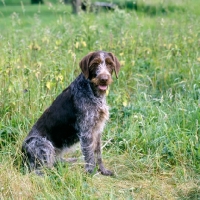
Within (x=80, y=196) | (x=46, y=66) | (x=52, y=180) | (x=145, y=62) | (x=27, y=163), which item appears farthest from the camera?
(x=145, y=62)

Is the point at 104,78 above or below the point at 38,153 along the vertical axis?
above

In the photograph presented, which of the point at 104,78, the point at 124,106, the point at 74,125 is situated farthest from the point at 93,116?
the point at 124,106

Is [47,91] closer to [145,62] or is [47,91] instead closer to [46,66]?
[46,66]

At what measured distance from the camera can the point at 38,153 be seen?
611cm

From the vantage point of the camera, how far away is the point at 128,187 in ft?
19.1

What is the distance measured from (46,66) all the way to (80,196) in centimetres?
311

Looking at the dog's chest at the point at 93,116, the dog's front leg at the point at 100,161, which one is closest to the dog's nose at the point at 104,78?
the dog's chest at the point at 93,116

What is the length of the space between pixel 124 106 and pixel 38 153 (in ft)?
5.36

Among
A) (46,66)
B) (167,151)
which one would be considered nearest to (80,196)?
(167,151)

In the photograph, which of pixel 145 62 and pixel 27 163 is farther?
pixel 145 62

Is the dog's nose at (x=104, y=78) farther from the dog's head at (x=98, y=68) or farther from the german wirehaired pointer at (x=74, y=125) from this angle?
the german wirehaired pointer at (x=74, y=125)

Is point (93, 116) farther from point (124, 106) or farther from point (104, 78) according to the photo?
point (124, 106)

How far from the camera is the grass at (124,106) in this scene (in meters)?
5.64

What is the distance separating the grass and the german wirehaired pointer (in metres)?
0.19
